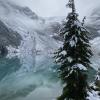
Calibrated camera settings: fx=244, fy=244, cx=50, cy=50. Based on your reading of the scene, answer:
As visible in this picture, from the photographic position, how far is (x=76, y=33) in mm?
16812

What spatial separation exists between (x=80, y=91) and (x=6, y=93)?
42053mm

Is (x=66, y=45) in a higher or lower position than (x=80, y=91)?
higher

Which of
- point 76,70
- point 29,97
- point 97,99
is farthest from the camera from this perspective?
point 29,97

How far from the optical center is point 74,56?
16.6m

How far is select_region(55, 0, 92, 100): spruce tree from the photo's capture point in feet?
54.0

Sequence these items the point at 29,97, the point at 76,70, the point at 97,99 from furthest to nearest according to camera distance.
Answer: the point at 29,97
the point at 97,99
the point at 76,70

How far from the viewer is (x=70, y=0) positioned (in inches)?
674

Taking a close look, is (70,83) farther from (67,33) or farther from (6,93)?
(6,93)

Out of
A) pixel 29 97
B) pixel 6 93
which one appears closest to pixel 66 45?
pixel 29 97

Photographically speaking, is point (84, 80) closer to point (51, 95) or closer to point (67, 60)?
point (67, 60)

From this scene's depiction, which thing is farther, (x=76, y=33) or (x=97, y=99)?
(x=97, y=99)

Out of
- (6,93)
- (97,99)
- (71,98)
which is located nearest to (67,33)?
(71,98)

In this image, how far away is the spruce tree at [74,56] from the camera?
16.5 metres

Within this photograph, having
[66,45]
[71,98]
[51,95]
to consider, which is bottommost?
[71,98]
